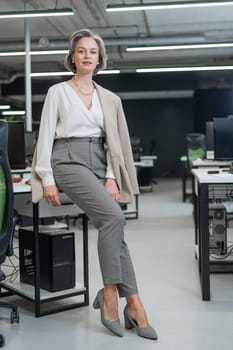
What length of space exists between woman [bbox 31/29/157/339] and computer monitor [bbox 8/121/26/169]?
0.97 m

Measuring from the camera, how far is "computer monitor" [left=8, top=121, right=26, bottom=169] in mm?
3584

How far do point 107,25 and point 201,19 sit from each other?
6.27ft

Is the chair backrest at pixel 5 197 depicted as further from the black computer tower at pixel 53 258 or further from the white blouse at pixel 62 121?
the black computer tower at pixel 53 258

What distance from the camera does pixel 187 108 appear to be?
16.7 metres

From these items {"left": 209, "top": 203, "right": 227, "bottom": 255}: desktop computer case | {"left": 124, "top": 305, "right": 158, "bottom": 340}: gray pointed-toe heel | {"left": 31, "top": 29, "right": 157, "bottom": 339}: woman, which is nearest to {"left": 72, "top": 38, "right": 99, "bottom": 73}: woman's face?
{"left": 31, "top": 29, "right": 157, "bottom": 339}: woman

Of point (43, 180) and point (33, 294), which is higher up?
point (43, 180)

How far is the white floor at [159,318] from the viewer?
2521mm

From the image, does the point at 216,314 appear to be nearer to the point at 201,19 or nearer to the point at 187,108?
the point at 201,19

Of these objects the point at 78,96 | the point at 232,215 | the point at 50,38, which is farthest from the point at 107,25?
the point at 78,96

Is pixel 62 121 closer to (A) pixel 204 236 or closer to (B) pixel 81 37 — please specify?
(B) pixel 81 37

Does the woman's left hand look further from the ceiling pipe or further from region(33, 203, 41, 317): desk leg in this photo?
the ceiling pipe

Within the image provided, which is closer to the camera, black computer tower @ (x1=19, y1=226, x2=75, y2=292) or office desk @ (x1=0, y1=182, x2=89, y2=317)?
office desk @ (x1=0, y1=182, x2=89, y2=317)

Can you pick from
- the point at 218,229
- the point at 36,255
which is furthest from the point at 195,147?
the point at 36,255

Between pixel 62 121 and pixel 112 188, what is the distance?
458mm
